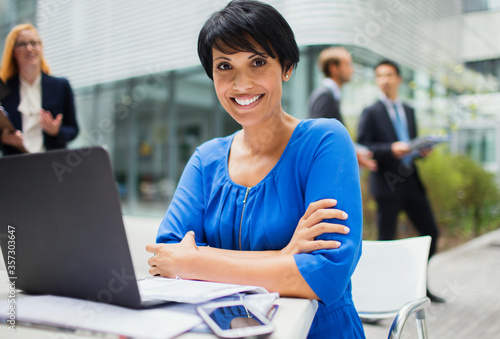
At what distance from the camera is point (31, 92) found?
2621 millimetres

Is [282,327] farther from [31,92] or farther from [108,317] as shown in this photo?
[31,92]

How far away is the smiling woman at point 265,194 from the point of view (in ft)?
3.49

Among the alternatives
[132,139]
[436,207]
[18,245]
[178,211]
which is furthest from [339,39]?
[18,245]

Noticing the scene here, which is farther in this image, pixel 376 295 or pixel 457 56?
pixel 457 56

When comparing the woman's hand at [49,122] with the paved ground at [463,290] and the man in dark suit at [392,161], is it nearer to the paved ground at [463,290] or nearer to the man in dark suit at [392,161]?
the paved ground at [463,290]

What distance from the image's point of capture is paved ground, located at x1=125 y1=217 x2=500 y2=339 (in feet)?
10.8

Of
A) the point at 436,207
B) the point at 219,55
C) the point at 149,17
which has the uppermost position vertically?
the point at 149,17

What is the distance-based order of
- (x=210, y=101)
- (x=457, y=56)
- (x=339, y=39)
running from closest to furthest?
(x=339, y=39) < (x=210, y=101) < (x=457, y=56)

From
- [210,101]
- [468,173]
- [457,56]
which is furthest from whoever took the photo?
[457,56]

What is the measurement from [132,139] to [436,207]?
6730 mm

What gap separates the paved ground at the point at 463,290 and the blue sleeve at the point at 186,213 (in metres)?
0.18

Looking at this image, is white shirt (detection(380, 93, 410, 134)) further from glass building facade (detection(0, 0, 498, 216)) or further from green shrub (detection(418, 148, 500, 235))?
glass building facade (detection(0, 0, 498, 216))

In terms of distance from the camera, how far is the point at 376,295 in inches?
67.4

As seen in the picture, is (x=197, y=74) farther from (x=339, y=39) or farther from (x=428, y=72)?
(x=428, y=72)
